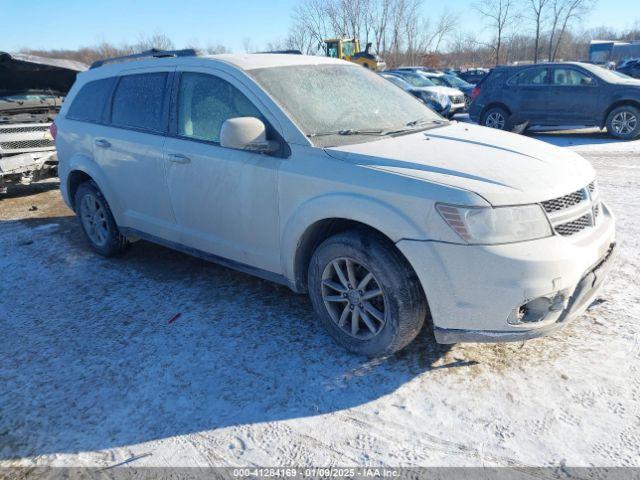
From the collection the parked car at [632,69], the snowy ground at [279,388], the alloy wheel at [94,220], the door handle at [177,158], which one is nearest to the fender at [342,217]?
the snowy ground at [279,388]

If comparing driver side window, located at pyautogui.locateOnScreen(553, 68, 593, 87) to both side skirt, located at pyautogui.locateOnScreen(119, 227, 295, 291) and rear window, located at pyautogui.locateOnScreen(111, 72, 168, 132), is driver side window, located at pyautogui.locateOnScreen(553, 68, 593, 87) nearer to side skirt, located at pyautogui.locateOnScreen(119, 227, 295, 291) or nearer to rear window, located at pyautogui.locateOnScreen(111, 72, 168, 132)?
rear window, located at pyautogui.locateOnScreen(111, 72, 168, 132)

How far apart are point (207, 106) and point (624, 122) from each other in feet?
32.4

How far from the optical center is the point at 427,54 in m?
60.3

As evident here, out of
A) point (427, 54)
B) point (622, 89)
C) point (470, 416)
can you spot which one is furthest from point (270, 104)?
point (427, 54)

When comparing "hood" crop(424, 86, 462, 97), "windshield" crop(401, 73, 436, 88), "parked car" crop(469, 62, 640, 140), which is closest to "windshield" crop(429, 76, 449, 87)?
"windshield" crop(401, 73, 436, 88)

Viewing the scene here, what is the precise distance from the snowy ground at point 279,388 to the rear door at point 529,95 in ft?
26.1

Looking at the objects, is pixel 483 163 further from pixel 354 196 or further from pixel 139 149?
pixel 139 149

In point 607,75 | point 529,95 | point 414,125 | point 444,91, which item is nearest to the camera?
point 414,125

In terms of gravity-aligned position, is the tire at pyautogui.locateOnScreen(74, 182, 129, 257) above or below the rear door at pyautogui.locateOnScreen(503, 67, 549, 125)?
below

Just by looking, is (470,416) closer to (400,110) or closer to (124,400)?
(124,400)

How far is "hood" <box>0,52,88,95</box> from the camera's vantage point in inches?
303

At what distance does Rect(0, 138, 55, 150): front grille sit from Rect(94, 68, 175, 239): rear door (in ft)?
12.9

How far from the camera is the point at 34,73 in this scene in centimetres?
820

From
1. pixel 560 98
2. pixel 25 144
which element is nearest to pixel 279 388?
pixel 25 144
